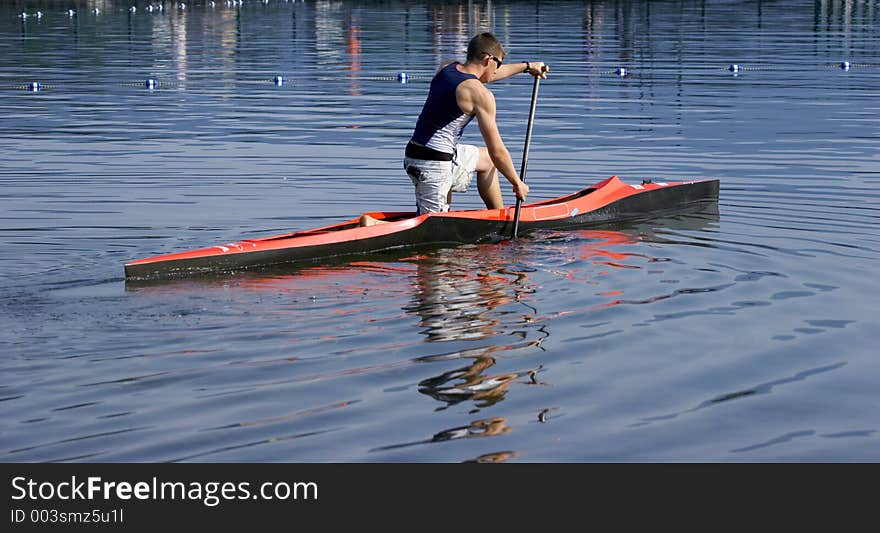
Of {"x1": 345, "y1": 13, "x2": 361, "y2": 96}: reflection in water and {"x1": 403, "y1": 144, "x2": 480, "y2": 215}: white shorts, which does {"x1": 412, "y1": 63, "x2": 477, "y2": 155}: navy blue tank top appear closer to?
{"x1": 403, "y1": 144, "x2": 480, "y2": 215}: white shorts

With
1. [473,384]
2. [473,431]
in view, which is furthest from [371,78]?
[473,431]

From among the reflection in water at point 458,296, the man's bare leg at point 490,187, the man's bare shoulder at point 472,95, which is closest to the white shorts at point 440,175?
the man's bare leg at point 490,187

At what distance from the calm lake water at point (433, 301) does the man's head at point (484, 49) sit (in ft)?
5.73

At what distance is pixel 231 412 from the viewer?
7.04m

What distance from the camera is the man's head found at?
38.3ft

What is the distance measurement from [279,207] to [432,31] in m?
35.7

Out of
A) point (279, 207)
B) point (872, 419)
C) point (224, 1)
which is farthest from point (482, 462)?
point (224, 1)

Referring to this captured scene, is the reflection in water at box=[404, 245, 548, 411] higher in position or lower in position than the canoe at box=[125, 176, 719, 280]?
lower

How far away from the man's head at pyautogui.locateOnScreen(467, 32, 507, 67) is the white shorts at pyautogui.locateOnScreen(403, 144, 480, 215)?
89cm

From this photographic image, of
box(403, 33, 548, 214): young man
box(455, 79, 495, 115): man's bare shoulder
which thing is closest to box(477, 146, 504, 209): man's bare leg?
box(403, 33, 548, 214): young man

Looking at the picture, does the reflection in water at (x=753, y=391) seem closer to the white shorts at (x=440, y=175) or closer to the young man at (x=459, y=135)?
the young man at (x=459, y=135)

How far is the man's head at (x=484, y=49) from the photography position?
38.3 feet

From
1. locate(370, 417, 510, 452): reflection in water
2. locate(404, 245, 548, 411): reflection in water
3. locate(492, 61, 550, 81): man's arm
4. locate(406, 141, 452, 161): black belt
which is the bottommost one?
locate(370, 417, 510, 452): reflection in water

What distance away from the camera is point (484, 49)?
460 inches
